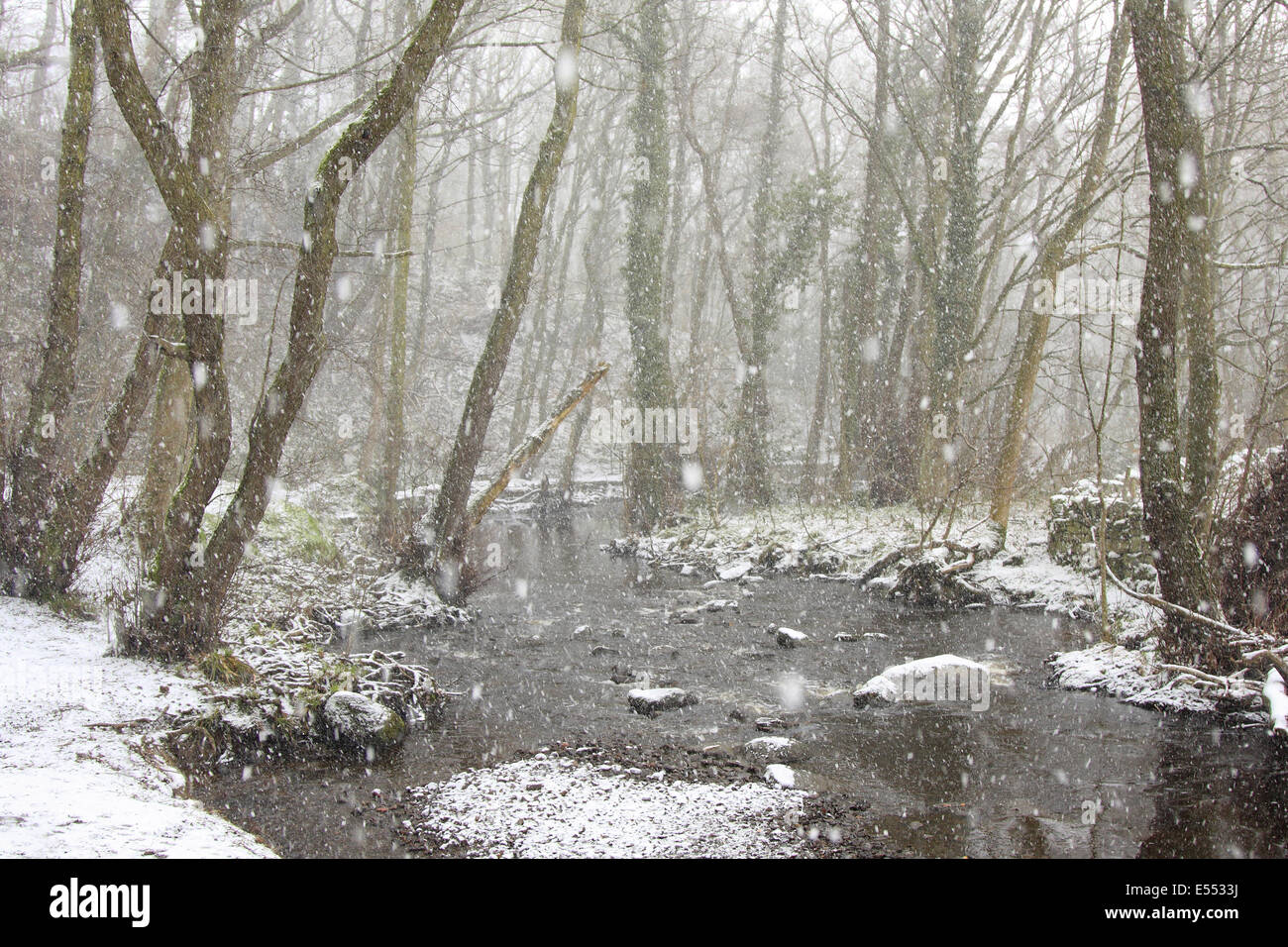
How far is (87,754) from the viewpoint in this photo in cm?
478

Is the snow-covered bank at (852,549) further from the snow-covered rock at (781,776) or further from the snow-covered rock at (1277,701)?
the snow-covered rock at (781,776)

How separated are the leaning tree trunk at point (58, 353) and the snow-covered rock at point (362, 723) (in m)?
3.44

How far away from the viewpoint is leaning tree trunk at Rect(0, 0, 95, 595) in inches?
297

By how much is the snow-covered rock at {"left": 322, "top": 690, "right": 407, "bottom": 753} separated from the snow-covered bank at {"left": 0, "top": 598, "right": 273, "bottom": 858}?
2.85ft

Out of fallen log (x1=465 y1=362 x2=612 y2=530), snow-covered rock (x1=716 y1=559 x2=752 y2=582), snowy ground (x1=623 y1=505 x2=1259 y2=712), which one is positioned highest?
fallen log (x1=465 y1=362 x2=612 y2=530)

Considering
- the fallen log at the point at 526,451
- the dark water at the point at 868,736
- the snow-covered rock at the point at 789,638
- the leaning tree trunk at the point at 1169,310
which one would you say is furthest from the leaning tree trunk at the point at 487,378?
the leaning tree trunk at the point at 1169,310

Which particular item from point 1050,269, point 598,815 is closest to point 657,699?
point 598,815

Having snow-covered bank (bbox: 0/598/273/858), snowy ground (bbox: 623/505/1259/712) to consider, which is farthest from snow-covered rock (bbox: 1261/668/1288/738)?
snow-covered bank (bbox: 0/598/273/858)

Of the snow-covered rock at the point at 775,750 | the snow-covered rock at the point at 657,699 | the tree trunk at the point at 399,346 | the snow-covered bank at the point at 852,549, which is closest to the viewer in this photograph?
the snow-covered rock at the point at 775,750

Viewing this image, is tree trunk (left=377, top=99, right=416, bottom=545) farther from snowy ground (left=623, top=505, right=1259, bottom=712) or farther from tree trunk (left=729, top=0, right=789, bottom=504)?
tree trunk (left=729, top=0, right=789, bottom=504)

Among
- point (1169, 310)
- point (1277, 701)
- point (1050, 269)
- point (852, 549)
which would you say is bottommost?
point (852, 549)

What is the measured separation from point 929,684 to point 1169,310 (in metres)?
3.43

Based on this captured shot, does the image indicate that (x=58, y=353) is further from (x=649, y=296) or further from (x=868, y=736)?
(x=649, y=296)

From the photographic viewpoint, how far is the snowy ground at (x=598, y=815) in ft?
14.5
